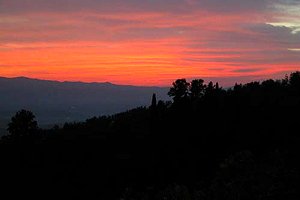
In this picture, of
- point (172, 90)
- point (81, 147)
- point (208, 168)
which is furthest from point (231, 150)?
point (172, 90)

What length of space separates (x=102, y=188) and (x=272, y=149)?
761 inches

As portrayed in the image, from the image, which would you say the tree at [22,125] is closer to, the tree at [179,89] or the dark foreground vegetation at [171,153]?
the dark foreground vegetation at [171,153]

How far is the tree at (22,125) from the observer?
214 feet

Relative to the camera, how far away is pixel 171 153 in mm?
57656

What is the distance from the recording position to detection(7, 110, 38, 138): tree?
65250 mm

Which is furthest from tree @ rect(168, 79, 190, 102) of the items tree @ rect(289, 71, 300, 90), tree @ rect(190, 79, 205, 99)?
tree @ rect(289, 71, 300, 90)

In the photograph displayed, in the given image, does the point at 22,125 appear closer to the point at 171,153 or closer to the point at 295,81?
the point at 171,153

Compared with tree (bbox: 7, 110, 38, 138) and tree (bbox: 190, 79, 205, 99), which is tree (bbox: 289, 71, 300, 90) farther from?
tree (bbox: 7, 110, 38, 138)

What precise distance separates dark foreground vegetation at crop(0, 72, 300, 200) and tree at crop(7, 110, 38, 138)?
137mm

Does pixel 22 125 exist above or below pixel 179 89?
below

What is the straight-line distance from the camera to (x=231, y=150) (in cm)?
5212

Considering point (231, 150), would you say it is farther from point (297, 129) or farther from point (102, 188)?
point (102, 188)

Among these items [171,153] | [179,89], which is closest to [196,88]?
[179,89]

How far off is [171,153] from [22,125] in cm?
2193
